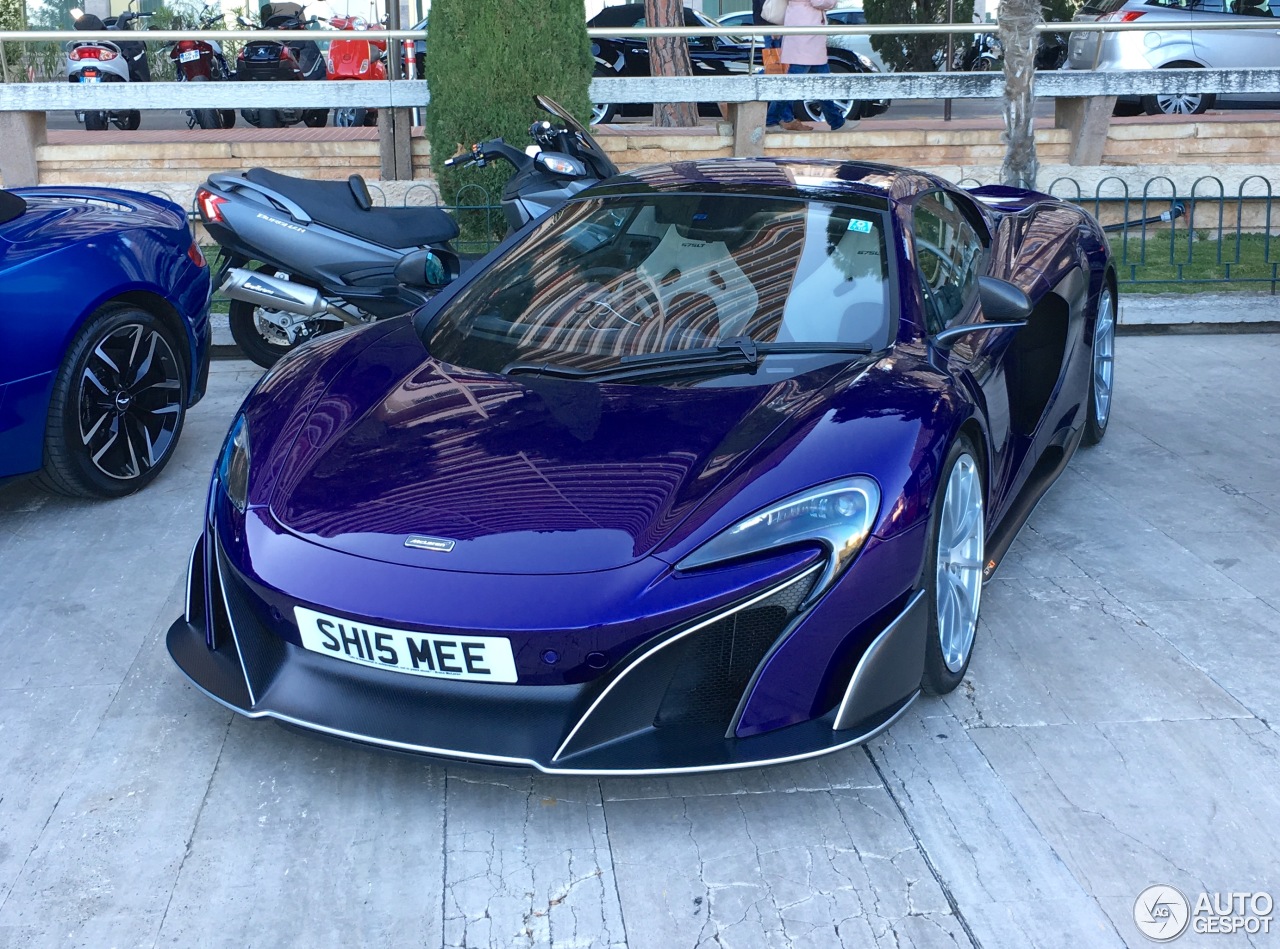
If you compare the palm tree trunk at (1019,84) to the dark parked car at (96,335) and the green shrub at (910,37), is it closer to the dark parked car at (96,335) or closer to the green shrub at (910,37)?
the dark parked car at (96,335)

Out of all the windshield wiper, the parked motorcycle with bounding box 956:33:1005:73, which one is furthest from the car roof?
the parked motorcycle with bounding box 956:33:1005:73

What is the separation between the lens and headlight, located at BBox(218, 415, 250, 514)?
3.32m

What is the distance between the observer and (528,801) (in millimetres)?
3123

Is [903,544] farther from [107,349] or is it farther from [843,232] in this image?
[107,349]

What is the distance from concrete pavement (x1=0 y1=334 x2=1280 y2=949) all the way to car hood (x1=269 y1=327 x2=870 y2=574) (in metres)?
0.51

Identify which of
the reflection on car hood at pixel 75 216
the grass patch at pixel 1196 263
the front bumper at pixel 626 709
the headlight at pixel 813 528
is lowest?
the front bumper at pixel 626 709

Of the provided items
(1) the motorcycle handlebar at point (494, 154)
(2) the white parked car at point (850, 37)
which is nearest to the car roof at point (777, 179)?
(1) the motorcycle handlebar at point (494, 154)

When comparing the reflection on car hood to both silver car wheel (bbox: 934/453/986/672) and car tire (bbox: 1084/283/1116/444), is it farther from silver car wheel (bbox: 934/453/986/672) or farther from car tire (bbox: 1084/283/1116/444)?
car tire (bbox: 1084/283/1116/444)

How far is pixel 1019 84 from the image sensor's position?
9203 millimetres

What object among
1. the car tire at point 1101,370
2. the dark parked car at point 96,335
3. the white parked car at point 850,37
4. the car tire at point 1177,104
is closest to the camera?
the dark parked car at point 96,335

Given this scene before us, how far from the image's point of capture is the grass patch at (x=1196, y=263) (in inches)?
337

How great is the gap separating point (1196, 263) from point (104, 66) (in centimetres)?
1338

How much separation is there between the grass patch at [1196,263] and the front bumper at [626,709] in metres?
5.56

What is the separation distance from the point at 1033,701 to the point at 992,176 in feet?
26.1
